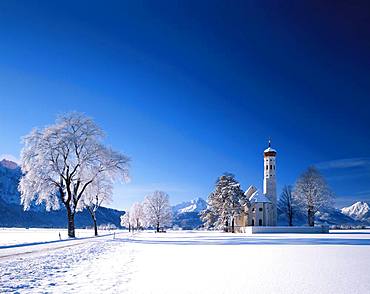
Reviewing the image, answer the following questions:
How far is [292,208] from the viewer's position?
83500 mm

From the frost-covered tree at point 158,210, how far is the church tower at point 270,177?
103 feet

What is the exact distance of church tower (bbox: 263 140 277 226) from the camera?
7700cm

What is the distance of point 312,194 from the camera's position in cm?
7081

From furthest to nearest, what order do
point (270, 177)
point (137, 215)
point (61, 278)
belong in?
1. point (137, 215)
2. point (270, 177)
3. point (61, 278)

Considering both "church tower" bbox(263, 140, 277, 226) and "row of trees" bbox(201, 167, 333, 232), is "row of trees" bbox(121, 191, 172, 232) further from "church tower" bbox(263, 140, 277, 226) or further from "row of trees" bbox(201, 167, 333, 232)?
"church tower" bbox(263, 140, 277, 226)

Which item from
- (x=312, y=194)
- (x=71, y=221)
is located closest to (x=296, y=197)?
(x=312, y=194)

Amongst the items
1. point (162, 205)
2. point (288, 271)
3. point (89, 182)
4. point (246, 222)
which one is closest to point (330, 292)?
point (288, 271)

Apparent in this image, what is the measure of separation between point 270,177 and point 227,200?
1455cm

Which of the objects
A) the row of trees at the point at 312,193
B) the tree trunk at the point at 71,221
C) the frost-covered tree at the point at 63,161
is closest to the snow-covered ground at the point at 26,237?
the tree trunk at the point at 71,221

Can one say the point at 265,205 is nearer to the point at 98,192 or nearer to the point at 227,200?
the point at 227,200

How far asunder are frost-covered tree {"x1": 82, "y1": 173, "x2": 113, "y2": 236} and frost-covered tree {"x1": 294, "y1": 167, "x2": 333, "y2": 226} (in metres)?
42.3

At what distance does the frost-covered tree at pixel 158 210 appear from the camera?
96250 mm

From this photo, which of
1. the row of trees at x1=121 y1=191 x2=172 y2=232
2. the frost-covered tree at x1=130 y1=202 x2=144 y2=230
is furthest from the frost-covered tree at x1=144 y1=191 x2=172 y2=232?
the frost-covered tree at x1=130 y1=202 x2=144 y2=230

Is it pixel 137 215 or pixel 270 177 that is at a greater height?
pixel 270 177
